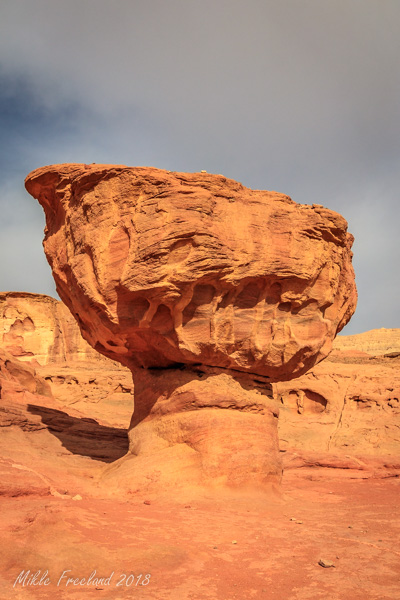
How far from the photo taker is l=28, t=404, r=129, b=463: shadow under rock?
10867 millimetres

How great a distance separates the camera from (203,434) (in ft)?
27.8

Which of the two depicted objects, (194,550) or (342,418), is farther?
(342,418)

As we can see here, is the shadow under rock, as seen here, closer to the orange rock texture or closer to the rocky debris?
the orange rock texture

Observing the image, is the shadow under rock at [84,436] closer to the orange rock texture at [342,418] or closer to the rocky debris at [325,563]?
the orange rock texture at [342,418]

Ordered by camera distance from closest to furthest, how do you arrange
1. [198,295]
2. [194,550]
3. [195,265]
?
[194,550] < [195,265] < [198,295]

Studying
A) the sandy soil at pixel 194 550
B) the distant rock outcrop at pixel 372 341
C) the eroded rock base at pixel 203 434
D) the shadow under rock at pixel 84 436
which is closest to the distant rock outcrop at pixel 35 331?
the shadow under rock at pixel 84 436

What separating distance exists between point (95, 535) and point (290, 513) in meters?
3.40

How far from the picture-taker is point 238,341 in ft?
29.4

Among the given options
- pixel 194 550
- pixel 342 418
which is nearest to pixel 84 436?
pixel 194 550

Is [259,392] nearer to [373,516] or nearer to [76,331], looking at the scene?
[373,516]

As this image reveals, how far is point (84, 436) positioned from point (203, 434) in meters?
4.44

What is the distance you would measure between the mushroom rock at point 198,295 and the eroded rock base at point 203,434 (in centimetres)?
2

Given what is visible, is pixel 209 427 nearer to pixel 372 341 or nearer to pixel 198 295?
pixel 198 295

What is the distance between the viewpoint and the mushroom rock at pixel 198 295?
820cm
